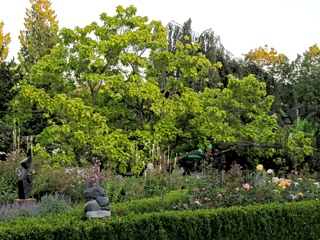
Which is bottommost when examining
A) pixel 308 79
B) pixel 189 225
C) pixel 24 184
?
pixel 189 225

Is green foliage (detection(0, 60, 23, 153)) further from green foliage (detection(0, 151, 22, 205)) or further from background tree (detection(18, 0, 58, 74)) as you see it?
background tree (detection(18, 0, 58, 74))

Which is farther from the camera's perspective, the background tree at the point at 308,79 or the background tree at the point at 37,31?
the background tree at the point at 308,79

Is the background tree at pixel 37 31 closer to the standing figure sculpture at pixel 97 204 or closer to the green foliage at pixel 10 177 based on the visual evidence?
the green foliage at pixel 10 177

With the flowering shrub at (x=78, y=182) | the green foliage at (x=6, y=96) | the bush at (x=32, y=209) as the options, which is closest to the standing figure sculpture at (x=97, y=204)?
the bush at (x=32, y=209)

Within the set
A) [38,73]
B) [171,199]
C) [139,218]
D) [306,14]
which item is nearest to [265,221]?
[171,199]

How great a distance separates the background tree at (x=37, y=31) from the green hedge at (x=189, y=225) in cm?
1868

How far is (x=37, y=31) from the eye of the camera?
2266cm

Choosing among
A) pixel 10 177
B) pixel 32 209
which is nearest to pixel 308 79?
pixel 10 177

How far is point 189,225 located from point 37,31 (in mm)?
21064

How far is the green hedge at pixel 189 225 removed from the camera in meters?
4.12

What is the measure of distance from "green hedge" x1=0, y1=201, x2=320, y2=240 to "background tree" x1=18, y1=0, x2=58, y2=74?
18682mm

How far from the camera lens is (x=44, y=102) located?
10070 millimetres

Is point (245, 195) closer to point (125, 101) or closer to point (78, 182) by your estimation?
point (78, 182)

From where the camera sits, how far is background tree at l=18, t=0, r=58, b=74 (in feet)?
71.2
